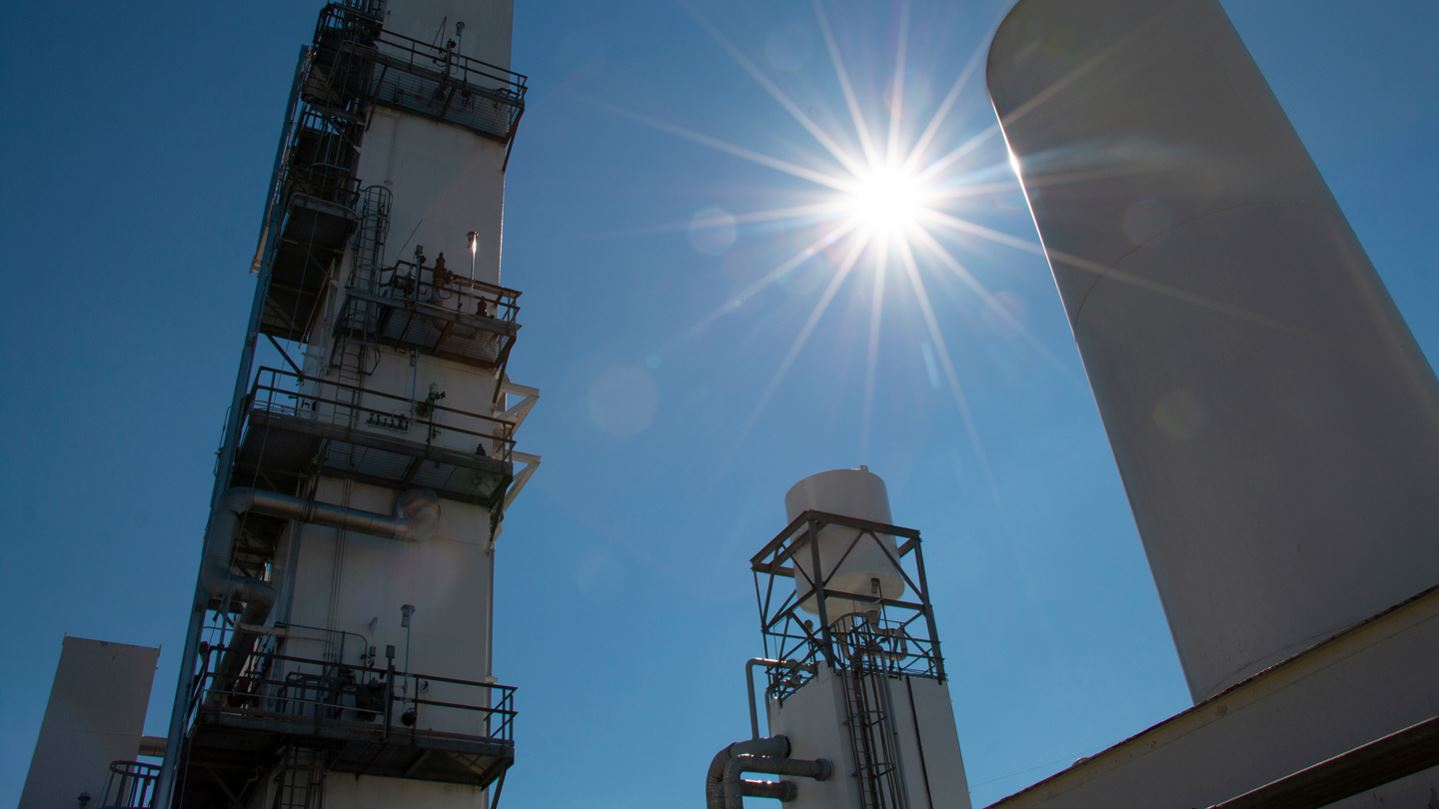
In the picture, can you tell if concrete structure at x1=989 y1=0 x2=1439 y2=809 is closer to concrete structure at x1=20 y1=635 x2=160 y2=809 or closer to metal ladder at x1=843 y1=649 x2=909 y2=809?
metal ladder at x1=843 y1=649 x2=909 y2=809

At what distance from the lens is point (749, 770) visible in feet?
63.5

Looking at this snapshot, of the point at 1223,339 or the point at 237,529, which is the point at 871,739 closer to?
the point at 1223,339

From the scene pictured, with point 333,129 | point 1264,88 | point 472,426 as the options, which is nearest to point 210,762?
point 472,426

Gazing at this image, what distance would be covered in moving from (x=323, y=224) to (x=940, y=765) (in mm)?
18619

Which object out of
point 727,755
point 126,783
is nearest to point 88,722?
point 126,783

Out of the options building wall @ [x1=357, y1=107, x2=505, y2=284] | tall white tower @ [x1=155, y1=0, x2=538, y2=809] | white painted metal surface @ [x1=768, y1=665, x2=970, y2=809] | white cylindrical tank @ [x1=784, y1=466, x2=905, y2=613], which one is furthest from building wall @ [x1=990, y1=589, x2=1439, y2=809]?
building wall @ [x1=357, y1=107, x2=505, y2=284]

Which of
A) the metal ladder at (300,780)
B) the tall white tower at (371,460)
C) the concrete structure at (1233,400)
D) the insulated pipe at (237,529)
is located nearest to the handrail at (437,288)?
the tall white tower at (371,460)

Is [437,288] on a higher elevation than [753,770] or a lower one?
higher

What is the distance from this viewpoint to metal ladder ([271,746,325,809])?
61.9 ft

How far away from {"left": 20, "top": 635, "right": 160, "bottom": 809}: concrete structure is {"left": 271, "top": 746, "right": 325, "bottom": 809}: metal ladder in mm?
6342

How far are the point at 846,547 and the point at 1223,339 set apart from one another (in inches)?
499

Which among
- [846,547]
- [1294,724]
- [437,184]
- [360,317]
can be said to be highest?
[437,184]

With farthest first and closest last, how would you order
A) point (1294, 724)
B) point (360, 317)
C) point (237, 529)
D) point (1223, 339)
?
1. point (360, 317)
2. point (237, 529)
3. point (1223, 339)
4. point (1294, 724)

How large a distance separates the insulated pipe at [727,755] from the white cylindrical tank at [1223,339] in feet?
35.2
